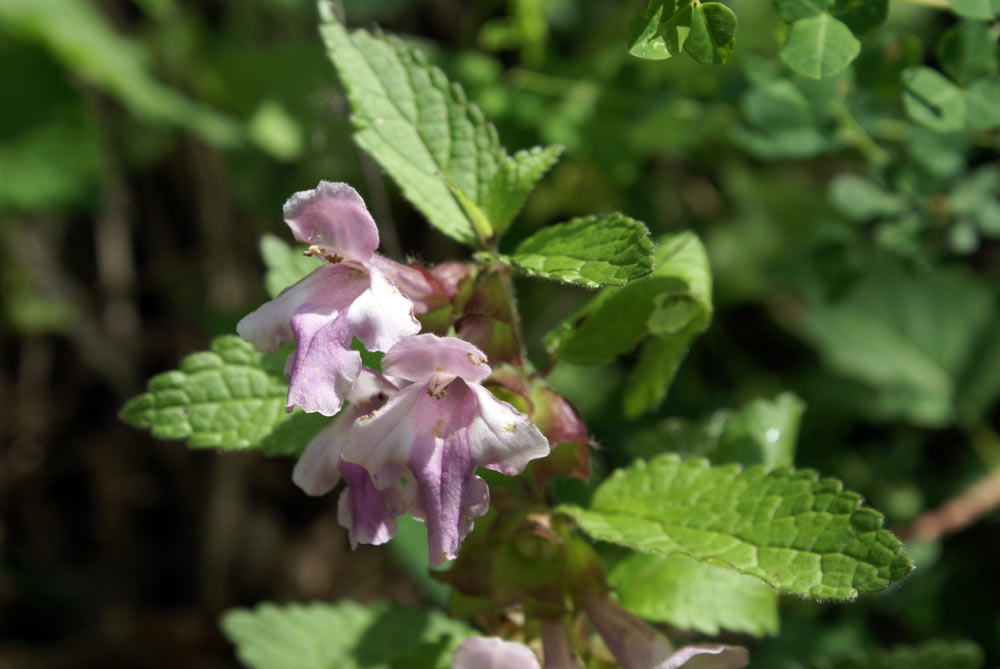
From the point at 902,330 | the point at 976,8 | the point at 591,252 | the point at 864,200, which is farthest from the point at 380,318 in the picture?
the point at 902,330

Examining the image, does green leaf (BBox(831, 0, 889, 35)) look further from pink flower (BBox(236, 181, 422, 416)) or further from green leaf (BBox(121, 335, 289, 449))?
green leaf (BBox(121, 335, 289, 449))

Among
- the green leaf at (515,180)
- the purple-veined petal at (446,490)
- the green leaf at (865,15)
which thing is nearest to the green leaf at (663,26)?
the green leaf at (515,180)

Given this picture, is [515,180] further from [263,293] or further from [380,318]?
[263,293]

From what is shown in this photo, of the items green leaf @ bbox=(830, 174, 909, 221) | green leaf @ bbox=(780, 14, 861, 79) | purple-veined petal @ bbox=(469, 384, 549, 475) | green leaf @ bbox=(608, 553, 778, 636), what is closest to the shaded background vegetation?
green leaf @ bbox=(830, 174, 909, 221)

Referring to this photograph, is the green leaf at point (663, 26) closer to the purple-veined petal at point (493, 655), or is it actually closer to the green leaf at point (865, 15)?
the green leaf at point (865, 15)

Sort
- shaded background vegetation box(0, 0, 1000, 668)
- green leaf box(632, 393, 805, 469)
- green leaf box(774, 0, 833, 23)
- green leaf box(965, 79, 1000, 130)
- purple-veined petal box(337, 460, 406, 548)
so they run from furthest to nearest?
1. shaded background vegetation box(0, 0, 1000, 668)
2. green leaf box(632, 393, 805, 469)
3. green leaf box(965, 79, 1000, 130)
4. green leaf box(774, 0, 833, 23)
5. purple-veined petal box(337, 460, 406, 548)

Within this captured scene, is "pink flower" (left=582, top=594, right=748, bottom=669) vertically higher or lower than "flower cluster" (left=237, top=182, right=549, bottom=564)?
lower
